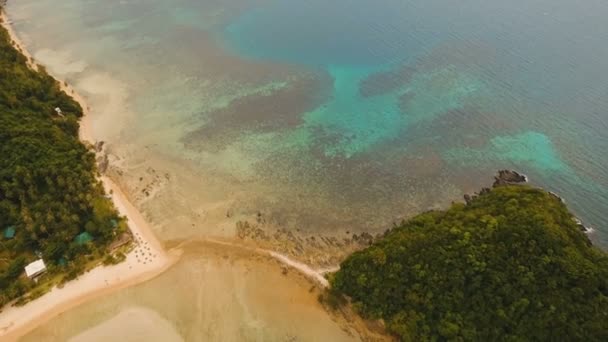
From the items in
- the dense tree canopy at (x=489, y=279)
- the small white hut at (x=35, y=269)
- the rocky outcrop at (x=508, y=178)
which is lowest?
the small white hut at (x=35, y=269)

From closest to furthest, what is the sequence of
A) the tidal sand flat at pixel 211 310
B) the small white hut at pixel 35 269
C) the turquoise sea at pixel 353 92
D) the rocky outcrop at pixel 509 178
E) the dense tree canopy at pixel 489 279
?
the dense tree canopy at pixel 489 279 → the tidal sand flat at pixel 211 310 → the small white hut at pixel 35 269 → the rocky outcrop at pixel 509 178 → the turquoise sea at pixel 353 92

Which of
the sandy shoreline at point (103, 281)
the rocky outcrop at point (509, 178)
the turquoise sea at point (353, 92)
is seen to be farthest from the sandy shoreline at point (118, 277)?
the rocky outcrop at point (509, 178)

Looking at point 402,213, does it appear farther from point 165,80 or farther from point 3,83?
point 3,83

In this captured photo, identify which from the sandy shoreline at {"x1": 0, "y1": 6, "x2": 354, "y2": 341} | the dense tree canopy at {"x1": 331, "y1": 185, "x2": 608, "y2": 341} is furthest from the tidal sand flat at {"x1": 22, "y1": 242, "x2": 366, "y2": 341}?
the dense tree canopy at {"x1": 331, "y1": 185, "x2": 608, "y2": 341}

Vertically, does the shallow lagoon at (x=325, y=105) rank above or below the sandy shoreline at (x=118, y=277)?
above

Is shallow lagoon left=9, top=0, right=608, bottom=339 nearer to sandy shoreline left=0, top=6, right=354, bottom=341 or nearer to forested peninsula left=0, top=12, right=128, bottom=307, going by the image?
sandy shoreline left=0, top=6, right=354, bottom=341

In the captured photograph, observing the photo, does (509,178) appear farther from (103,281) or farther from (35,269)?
(35,269)

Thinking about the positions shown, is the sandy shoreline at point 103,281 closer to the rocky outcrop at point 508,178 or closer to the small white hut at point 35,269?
the small white hut at point 35,269
